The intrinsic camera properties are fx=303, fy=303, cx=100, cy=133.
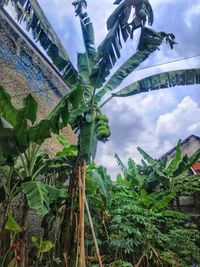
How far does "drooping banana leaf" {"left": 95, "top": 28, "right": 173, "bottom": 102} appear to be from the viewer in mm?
4602

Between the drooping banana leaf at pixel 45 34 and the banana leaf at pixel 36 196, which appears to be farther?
the drooping banana leaf at pixel 45 34

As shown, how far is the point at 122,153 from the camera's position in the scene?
8.26 m

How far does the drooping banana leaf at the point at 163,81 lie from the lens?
16.2ft

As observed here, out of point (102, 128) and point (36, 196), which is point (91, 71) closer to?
point (102, 128)

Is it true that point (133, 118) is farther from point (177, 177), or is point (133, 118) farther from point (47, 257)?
point (47, 257)

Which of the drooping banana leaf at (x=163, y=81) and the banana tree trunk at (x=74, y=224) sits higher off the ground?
the drooping banana leaf at (x=163, y=81)

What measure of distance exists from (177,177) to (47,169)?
3777mm

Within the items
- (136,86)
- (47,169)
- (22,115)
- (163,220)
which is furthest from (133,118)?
(22,115)

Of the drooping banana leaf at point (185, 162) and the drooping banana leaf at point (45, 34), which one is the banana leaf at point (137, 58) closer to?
the drooping banana leaf at point (45, 34)

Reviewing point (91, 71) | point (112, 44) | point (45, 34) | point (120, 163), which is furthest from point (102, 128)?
point (120, 163)

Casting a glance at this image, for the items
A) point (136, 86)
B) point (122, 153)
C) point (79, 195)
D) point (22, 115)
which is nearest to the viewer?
point (22, 115)

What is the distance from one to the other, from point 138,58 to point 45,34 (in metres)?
1.53

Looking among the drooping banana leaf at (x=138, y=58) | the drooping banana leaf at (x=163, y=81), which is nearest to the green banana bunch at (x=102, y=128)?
the drooping banana leaf at (x=138, y=58)

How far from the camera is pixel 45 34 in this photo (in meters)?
4.59
